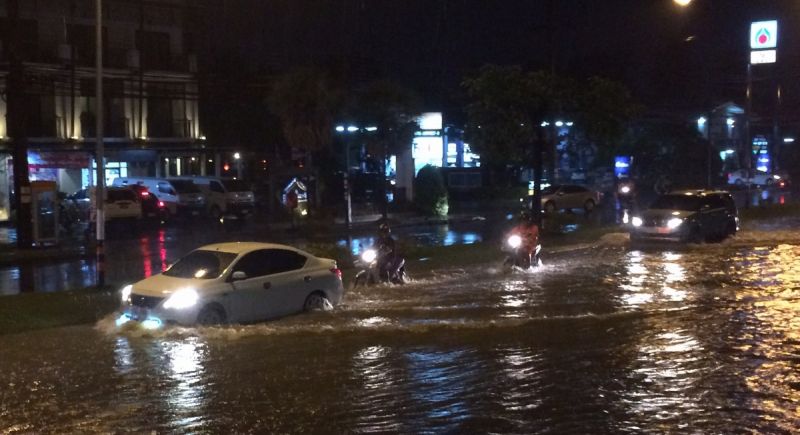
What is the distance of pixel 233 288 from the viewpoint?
43.0 feet

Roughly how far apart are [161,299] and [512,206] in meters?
41.2

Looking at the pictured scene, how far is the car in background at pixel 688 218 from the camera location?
25969mm

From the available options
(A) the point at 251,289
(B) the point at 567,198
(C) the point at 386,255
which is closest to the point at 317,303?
(A) the point at 251,289

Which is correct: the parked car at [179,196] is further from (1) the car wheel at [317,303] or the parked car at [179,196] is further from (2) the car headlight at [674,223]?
(1) the car wheel at [317,303]

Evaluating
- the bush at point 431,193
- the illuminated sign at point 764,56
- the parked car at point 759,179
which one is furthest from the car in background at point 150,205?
the parked car at point 759,179

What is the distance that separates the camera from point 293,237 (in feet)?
102

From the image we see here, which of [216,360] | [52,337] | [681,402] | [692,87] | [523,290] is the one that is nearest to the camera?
[681,402]

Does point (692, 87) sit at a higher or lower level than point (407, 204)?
higher

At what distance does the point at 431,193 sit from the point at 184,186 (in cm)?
1178

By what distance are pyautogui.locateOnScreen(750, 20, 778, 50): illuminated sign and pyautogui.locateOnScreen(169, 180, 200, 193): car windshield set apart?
27.8 m

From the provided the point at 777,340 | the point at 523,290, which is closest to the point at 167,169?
the point at 523,290

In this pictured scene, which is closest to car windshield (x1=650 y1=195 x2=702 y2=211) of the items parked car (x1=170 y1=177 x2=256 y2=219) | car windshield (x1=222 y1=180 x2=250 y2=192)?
parked car (x1=170 y1=177 x2=256 y2=219)

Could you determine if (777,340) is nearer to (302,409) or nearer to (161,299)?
(302,409)

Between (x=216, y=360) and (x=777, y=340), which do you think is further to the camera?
(x=777, y=340)
